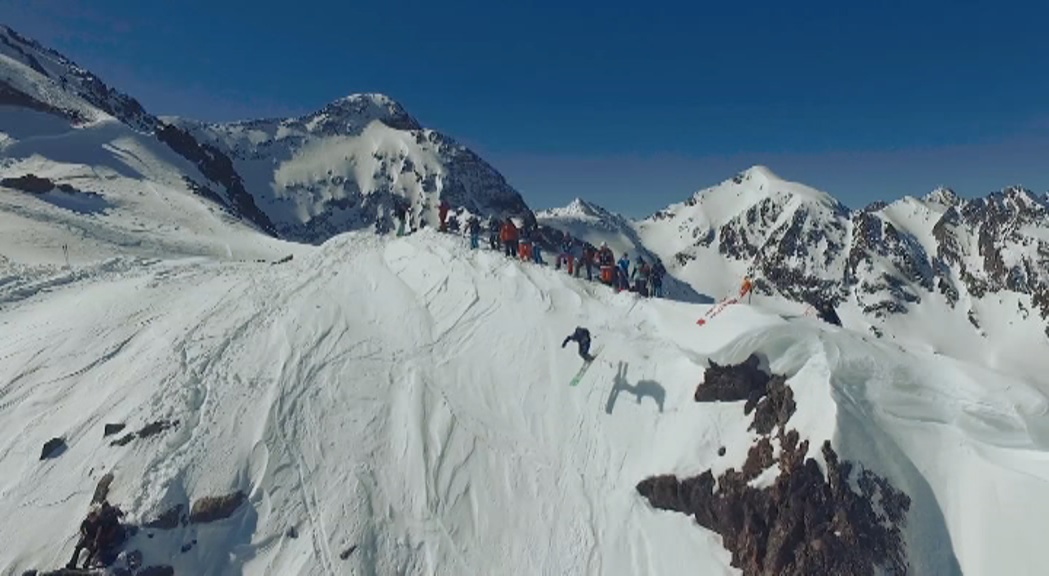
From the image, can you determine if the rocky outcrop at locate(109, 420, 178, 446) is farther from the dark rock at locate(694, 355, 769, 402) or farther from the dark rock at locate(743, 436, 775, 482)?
the dark rock at locate(743, 436, 775, 482)

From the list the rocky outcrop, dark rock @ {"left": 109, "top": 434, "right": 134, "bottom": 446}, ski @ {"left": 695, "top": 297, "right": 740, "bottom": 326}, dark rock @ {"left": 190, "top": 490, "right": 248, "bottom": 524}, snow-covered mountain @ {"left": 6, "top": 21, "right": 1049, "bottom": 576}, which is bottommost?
dark rock @ {"left": 190, "top": 490, "right": 248, "bottom": 524}

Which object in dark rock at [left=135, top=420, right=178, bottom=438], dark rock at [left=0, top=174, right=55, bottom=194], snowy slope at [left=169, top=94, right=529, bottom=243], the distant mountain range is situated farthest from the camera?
snowy slope at [left=169, top=94, right=529, bottom=243]

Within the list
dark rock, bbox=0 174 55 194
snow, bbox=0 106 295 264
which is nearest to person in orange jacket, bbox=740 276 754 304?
snow, bbox=0 106 295 264

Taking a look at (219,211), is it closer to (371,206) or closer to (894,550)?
(894,550)

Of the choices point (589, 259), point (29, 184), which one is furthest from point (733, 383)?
point (29, 184)

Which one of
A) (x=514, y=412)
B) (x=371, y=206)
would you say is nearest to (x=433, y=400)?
(x=514, y=412)

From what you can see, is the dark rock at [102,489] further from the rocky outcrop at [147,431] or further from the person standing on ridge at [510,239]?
the person standing on ridge at [510,239]

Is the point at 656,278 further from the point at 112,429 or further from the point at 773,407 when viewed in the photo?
the point at 112,429

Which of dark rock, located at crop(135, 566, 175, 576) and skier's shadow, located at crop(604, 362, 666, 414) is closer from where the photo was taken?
dark rock, located at crop(135, 566, 175, 576)
